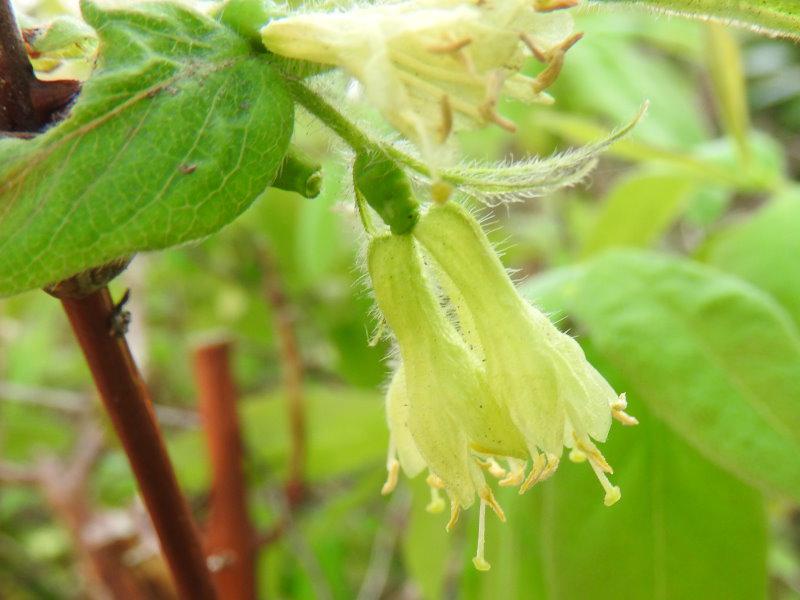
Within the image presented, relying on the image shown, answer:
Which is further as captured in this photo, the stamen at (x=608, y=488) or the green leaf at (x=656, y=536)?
the green leaf at (x=656, y=536)

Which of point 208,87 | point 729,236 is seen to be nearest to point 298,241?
point 729,236

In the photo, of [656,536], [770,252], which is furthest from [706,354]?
[770,252]

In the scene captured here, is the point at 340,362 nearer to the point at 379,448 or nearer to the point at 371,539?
the point at 379,448

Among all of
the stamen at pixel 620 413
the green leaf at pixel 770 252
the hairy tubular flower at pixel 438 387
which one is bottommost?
the green leaf at pixel 770 252

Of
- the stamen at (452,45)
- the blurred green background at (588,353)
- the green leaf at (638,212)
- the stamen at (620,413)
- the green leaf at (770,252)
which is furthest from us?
the green leaf at (638,212)

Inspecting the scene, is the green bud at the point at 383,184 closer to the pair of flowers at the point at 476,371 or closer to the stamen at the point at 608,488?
the pair of flowers at the point at 476,371

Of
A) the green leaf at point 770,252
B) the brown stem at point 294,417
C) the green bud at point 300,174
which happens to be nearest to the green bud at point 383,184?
the green bud at point 300,174

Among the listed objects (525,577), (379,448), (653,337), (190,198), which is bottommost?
(379,448)
